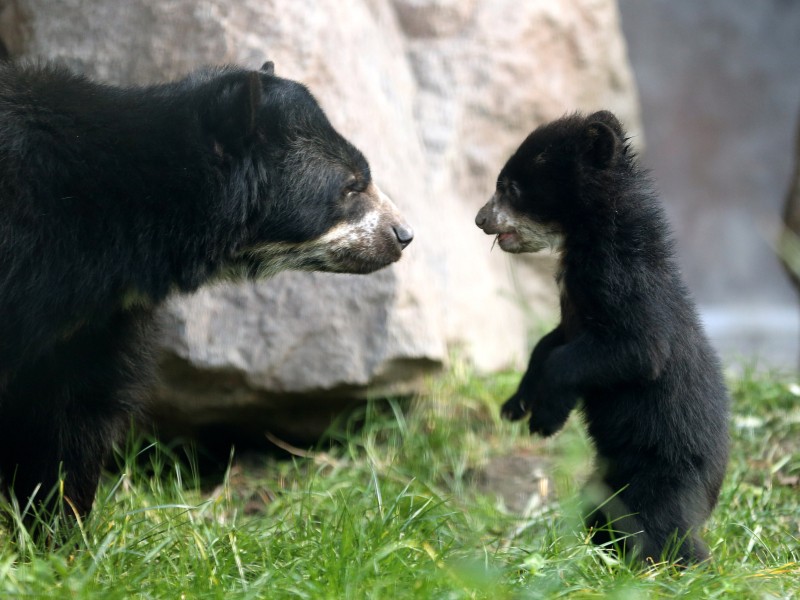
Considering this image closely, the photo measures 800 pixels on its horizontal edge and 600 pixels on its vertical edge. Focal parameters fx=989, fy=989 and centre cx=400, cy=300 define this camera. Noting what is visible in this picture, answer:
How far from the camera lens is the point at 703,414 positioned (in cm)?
359

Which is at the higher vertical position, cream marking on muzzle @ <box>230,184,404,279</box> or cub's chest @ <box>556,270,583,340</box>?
cream marking on muzzle @ <box>230,184,404,279</box>

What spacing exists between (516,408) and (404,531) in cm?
79

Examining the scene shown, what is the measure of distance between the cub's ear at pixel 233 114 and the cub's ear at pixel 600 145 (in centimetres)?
121

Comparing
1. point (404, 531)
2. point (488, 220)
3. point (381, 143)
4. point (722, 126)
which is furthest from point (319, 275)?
point (722, 126)

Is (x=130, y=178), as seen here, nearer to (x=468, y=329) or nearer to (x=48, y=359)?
(x=48, y=359)

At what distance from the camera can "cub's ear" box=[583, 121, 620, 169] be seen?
11.9 feet

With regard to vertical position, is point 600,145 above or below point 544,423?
above

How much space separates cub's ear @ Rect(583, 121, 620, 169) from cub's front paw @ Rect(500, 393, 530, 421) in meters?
0.95

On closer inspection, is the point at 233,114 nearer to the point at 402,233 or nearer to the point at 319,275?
the point at 402,233

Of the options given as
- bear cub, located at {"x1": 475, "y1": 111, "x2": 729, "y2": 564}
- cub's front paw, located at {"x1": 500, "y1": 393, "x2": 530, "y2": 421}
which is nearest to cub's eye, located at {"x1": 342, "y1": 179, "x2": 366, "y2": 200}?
bear cub, located at {"x1": 475, "y1": 111, "x2": 729, "y2": 564}

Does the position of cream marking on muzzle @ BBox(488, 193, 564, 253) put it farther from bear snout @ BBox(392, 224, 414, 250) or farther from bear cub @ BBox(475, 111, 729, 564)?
bear snout @ BBox(392, 224, 414, 250)

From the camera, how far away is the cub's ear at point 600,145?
361 centimetres

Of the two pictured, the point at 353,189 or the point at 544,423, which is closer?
the point at 544,423

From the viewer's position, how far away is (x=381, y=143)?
534cm
